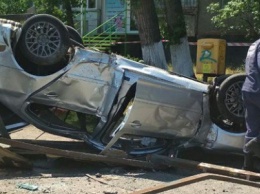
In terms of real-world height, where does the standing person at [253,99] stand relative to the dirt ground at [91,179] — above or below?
above

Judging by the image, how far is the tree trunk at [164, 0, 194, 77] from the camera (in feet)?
35.9

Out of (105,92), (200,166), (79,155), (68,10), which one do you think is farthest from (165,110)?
(68,10)

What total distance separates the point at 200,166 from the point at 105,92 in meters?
1.47

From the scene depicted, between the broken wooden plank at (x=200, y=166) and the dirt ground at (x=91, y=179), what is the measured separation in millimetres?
160

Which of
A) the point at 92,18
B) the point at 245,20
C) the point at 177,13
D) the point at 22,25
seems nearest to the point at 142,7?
the point at 177,13

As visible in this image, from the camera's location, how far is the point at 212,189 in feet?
19.0

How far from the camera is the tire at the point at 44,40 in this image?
652 centimetres

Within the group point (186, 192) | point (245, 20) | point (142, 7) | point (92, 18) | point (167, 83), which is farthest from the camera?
point (92, 18)

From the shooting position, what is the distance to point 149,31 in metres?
10.9

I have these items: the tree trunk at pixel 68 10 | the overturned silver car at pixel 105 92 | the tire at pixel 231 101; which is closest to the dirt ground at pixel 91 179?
the overturned silver car at pixel 105 92

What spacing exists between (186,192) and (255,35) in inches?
428

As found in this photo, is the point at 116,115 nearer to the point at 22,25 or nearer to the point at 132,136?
the point at 132,136

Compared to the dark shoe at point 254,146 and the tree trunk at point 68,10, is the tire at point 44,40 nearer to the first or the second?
the dark shoe at point 254,146

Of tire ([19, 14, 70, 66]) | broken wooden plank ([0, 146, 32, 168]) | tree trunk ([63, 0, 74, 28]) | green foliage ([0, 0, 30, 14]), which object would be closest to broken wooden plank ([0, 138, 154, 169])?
broken wooden plank ([0, 146, 32, 168])
